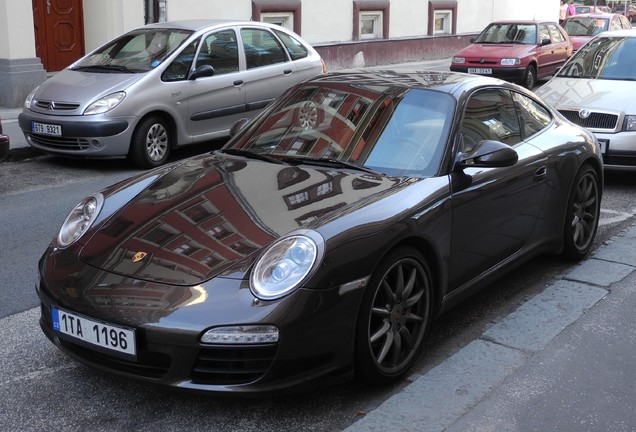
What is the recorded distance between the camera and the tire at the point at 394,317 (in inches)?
147

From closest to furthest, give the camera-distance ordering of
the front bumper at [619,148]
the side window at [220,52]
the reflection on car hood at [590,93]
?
1. the front bumper at [619,148]
2. the reflection on car hood at [590,93]
3. the side window at [220,52]

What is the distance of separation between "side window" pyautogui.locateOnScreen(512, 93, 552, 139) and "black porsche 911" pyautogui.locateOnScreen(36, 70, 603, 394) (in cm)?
2

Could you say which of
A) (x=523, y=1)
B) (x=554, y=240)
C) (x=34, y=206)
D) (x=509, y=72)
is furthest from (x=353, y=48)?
(x=554, y=240)

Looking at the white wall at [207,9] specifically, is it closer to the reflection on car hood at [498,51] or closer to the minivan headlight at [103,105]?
the reflection on car hood at [498,51]

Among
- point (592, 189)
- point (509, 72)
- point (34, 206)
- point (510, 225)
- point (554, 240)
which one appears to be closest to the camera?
point (510, 225)

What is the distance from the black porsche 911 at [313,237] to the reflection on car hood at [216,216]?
0.4 inches

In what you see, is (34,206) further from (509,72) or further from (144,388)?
(509,72)

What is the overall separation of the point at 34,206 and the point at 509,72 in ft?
39.9

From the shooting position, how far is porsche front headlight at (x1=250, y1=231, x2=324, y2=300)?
11.4ft

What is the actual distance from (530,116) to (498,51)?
504 inches

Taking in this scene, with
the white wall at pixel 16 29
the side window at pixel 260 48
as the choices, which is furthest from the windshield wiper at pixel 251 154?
the white wall at pixel 16 29

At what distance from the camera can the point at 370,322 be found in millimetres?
3779

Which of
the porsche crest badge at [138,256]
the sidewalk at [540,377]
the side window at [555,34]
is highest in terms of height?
the side window at [555,34]

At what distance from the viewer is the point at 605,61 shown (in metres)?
9.73
